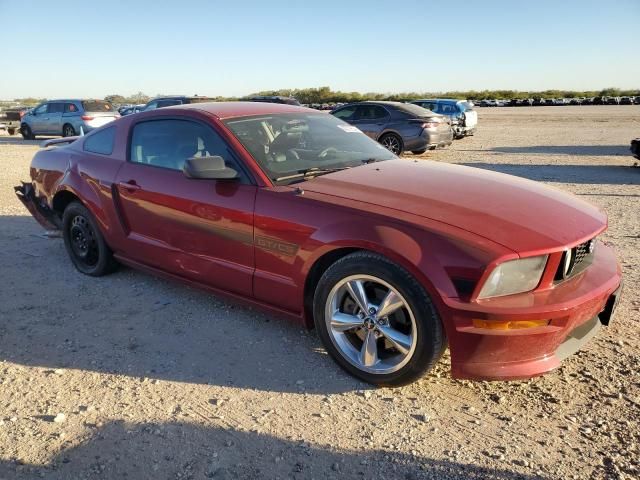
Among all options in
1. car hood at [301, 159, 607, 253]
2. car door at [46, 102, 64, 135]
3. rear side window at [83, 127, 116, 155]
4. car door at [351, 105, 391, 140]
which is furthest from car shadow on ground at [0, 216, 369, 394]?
car door at [46, 102, 64, 135]

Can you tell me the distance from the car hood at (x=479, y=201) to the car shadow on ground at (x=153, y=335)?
3.37ft

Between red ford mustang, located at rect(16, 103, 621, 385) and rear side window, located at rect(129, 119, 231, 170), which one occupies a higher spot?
rear side window, located at rect(129, 119, 231, 170)

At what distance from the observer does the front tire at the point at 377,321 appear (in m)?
2.72

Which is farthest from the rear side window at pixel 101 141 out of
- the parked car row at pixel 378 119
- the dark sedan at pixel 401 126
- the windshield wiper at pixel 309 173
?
the dark sedan at pixel 401 126

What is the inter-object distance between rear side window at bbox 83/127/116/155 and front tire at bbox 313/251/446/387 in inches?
101

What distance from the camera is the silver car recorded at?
63.2 feet

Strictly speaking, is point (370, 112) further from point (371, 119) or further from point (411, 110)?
point (411, 110)

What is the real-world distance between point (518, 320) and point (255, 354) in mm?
1664

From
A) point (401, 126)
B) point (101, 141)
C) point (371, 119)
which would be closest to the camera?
point (101, 141)

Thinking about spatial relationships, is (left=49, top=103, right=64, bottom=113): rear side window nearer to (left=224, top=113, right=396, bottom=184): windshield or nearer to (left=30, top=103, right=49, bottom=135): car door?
(left=30, top=103, right=49, bottom=135): car door

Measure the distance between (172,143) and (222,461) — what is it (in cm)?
250

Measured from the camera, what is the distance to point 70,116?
1956cm

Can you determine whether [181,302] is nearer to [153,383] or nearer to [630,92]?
[153,383]

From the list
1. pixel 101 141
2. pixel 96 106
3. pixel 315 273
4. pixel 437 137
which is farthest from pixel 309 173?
pixel 96 106
